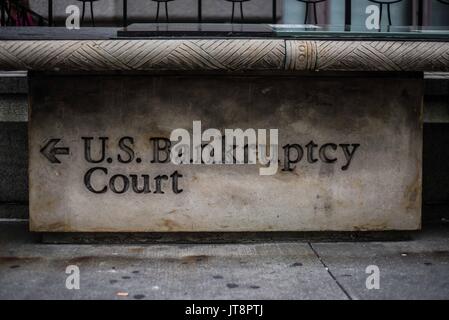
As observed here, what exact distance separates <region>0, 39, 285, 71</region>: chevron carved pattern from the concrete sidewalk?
138 centimetres

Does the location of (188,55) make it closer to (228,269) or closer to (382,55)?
(382,55)

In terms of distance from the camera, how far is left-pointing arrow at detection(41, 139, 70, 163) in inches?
195

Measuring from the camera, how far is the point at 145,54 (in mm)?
4500

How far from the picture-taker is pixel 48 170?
16.3 ft

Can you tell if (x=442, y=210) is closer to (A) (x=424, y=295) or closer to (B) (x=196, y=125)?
(A) (x=424, y=295)

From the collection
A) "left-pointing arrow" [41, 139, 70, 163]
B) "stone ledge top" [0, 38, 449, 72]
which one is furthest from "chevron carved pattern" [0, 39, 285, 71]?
"left-pointing arrow" [41, 139, 70, 163]

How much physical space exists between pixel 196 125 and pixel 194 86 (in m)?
0.30

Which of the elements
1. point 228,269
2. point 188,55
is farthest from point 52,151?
point 228,269

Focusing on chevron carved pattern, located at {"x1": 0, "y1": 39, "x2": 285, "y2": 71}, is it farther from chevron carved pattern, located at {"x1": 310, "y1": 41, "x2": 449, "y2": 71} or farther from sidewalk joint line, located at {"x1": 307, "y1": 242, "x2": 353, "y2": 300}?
sidewalk joint line, located at {"x1": 307, "y1": 242, "x2": 353, "y2": 300}

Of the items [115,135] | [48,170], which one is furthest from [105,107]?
[48,170]

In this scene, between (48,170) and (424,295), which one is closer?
(424,295)

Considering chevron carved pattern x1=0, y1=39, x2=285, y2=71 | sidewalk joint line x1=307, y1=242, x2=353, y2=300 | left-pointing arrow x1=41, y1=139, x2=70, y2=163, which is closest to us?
sidewalk joint line x1=307, y1=242, x2=353, y2=300

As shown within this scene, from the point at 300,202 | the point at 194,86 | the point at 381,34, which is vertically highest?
the point at 381,34

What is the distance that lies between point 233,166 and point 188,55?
997 millimetres
